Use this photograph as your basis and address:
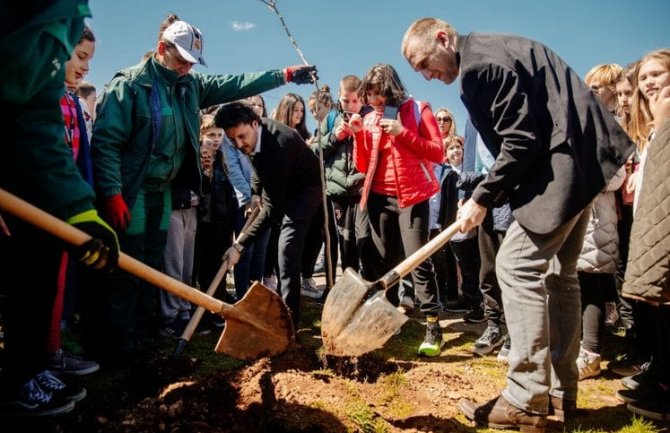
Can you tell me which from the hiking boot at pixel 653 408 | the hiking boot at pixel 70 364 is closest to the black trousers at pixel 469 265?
the hiking boot at pixel 653 408

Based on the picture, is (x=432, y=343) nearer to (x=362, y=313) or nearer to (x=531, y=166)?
(x=362, y=313)

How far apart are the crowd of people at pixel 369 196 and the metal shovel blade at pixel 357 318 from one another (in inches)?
24.8

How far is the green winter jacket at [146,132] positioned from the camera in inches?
129

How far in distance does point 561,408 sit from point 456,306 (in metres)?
3.23

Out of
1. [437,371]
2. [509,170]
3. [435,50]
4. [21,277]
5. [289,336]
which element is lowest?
[437,371]

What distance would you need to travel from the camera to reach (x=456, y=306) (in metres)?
5.81

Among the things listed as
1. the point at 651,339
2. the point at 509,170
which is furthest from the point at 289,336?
the point at 651,339

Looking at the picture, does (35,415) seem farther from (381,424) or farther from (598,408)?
(598,408)

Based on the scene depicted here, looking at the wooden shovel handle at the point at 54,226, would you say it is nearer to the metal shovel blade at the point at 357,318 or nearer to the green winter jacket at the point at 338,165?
the metal shovel blade at the point at 357,318

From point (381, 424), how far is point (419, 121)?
8.33ft

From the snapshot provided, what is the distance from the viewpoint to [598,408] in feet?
9.24

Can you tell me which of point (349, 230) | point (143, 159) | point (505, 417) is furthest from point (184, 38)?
point (505, 417)

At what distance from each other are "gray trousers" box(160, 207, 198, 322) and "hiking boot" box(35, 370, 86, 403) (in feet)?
4.64

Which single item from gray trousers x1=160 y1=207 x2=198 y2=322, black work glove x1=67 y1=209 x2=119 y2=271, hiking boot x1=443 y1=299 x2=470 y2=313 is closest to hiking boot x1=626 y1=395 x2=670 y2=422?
hiking boot x1=443 y1=299 x2=470 y2=313
